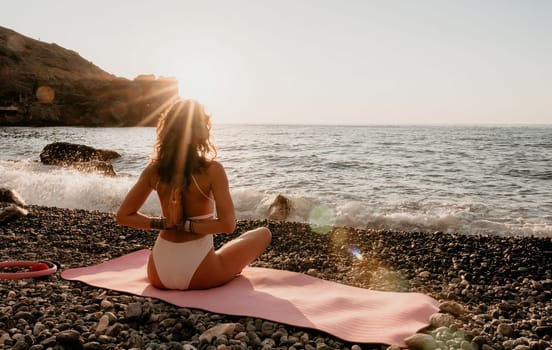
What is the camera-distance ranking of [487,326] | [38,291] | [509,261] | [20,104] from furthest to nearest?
[20,104], [509,261], [38,291], [487,326]

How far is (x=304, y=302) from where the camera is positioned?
4570mm

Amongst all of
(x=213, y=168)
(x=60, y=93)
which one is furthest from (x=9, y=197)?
(x=60, y=93)

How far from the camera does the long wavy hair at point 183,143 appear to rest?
4.25m

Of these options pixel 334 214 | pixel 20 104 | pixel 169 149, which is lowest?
pixel 334 214

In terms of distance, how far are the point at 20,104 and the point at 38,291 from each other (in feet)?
276

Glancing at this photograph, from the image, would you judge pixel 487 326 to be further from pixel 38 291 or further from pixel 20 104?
pixel 20 104

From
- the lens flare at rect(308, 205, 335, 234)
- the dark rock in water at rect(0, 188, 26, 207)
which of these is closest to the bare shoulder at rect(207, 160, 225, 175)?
the lens flare at rect(308, 205, 335, 234)

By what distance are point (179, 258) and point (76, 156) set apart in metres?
23.4

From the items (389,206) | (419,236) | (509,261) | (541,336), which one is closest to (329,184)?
(389,206)

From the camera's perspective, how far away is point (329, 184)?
16766mm

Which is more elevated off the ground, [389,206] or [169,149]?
[169,149]

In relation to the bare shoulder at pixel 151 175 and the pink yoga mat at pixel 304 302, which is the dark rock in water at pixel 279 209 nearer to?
the pink yoga mat at pixel 304 302

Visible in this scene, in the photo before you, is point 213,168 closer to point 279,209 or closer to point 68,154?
point 279,209

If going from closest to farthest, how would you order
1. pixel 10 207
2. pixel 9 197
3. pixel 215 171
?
pixel 215 171
pixel 10 207
pixel 9 197
